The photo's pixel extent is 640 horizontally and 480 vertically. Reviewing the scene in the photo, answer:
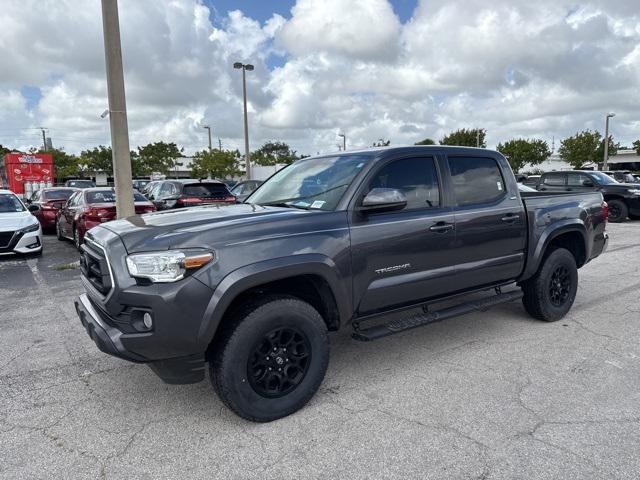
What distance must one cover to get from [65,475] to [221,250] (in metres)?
1.48

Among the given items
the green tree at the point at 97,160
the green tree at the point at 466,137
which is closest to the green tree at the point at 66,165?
the green tree at the point at 97,160

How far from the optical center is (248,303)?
3.12 meters

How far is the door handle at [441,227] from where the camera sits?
3.93 meters

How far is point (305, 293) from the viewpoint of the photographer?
3479 millimetres

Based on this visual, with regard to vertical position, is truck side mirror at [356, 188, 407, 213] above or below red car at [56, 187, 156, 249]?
above

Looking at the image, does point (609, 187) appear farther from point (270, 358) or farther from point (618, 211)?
point (270, 358)

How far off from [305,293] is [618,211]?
51.3ft

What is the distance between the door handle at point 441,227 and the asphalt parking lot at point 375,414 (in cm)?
113

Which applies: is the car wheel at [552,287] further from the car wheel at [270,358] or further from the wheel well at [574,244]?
the car wheel at [270,358]

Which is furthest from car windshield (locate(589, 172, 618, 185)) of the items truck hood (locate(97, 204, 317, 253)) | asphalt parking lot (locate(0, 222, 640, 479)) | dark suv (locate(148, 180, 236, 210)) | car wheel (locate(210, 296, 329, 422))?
car wheel (locate(210, 296, 329, 422))

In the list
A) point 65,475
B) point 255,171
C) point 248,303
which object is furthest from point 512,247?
point 255,171

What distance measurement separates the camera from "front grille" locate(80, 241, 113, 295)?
302 centimetres

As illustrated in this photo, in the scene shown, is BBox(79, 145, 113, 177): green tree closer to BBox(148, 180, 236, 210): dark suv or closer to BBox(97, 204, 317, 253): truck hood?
BBox(148, 180, 236, 210): dark suv

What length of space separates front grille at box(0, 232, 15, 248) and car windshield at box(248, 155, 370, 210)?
6.91 meters
